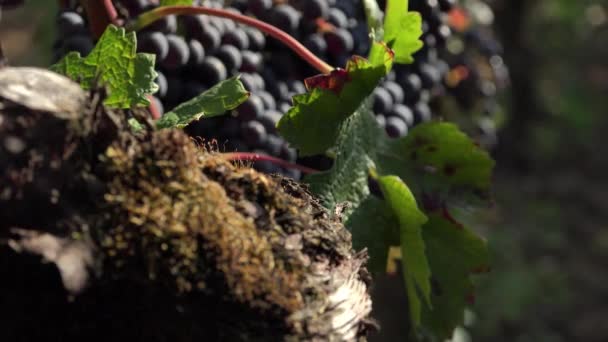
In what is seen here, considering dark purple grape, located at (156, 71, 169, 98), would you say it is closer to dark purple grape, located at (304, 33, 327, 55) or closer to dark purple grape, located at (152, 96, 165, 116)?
dark purple grape, located at (152, 96, 165, 116)

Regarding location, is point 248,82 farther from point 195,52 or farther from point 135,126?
point 135,126

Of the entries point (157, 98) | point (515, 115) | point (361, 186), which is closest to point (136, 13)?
point (157, 98)

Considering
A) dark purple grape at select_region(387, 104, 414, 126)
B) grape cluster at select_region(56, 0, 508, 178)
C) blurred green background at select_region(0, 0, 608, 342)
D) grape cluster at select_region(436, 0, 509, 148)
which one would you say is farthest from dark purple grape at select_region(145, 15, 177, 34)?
blurred green background at select_region(0, 0, 608, 342)

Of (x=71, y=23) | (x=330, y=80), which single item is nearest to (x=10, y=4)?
(x=71, y=23)

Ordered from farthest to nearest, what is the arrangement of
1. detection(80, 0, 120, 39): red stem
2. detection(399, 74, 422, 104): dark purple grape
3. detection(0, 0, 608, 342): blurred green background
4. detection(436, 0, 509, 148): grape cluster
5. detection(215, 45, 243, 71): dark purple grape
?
detection(0, 0, 608, 342): blurred green background, detection(436, 0, 509, 148): grape cluster, detection(399, 74, 422, 104): dark purple grape, detection(215, 45, 243, 71): dark purple grape, detection(80, 0, 120, 39): red stem

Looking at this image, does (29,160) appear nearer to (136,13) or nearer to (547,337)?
(136,13)

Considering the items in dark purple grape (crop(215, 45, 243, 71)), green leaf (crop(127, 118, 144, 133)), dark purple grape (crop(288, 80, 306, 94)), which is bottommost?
dark purple grape (crop(288, 80, 306, 94))
